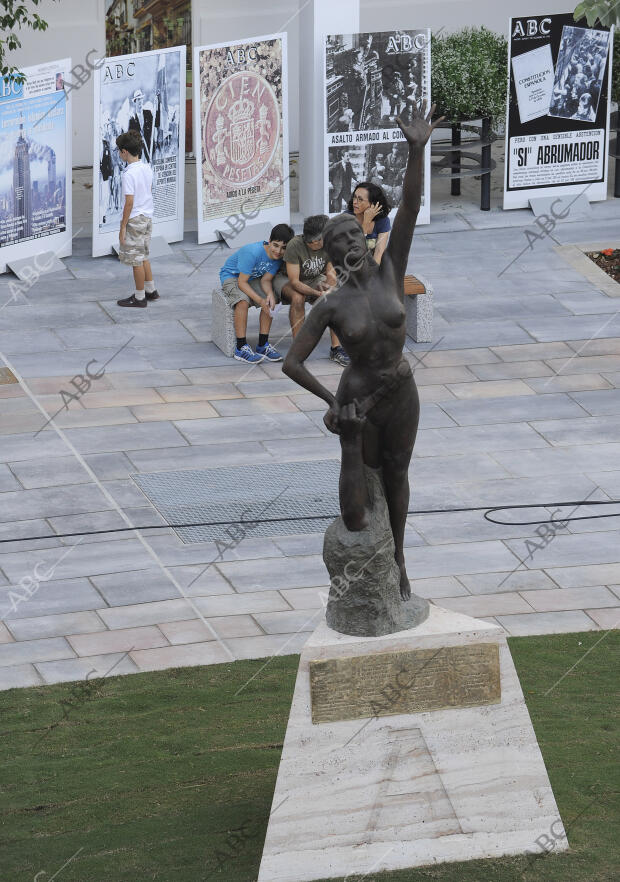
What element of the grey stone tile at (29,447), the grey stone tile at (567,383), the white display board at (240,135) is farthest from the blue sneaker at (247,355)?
the white display board at (240,135)

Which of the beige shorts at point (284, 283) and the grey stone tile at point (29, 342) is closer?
the beige shorts at point (284, 283)

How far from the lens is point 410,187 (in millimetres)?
7043

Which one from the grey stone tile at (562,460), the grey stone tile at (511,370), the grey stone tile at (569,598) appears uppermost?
the grey stone tile at (511,370)

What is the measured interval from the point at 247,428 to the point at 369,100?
21.4 feet

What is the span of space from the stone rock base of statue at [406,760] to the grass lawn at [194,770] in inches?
6.1

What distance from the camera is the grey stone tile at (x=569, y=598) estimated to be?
32.7 ft

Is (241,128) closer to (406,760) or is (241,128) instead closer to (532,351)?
(532,351)

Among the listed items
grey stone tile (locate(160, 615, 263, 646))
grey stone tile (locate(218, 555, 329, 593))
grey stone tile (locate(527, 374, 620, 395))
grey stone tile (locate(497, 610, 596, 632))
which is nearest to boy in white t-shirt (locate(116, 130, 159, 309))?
grey stone tile (locate(527, 374, 620, 395))

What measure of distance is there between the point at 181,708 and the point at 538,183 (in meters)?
12.0

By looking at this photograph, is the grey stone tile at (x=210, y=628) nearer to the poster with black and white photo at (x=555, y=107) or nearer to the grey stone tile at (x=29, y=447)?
the grey stone tile at (x=29, y=447)

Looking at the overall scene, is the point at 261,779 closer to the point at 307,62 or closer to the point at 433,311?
the point at 433,311

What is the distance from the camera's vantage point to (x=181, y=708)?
8.70m

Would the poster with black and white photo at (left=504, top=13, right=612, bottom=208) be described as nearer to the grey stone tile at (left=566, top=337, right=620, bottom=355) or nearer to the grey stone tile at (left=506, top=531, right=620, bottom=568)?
the grey stone tile at (left=566, top=337, right=620, bottom=355)

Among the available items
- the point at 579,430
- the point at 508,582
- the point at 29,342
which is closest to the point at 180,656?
the point at 508,582
